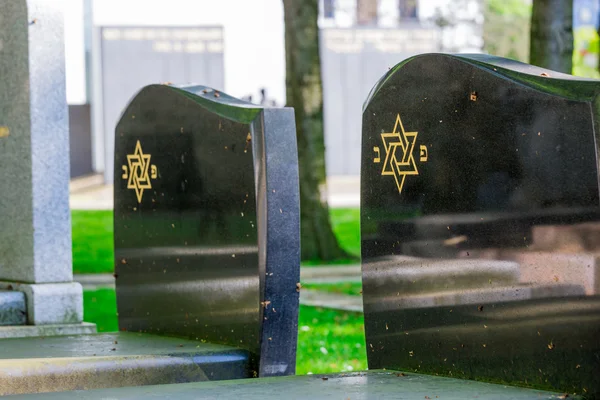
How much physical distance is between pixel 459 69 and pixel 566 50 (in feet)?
26.8

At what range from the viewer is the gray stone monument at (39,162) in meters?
6.54

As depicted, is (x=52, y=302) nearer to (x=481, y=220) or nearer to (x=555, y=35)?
(x=481, y=220)

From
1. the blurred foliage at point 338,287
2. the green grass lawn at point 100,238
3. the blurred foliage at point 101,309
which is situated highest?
the blurred foliage at point 101,309

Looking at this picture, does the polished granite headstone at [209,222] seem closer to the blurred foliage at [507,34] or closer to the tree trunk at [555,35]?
the tree trunk at [555,35]

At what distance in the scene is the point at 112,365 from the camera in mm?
4520

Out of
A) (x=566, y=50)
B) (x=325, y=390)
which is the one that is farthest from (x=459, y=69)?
(x=566, y=50)

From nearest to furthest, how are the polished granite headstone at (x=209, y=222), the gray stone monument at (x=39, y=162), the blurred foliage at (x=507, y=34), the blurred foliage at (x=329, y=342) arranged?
the polished granite headstone at (x=209, y=222) → the gray stone monument at (x=39, y=162) → the blurred foliage at (x=329, y=342) → the blurred foliage at (x=507, y=34)

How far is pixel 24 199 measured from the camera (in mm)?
6625

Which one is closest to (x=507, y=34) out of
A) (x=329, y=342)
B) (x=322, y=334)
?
(x=322, y=334)

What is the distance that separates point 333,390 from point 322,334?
4897 mm

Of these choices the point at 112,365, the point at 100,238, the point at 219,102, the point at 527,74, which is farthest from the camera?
the point at 100,238

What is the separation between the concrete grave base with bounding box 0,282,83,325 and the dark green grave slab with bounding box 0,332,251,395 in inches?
51.9

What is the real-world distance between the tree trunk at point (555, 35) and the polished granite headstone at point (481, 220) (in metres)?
7.66

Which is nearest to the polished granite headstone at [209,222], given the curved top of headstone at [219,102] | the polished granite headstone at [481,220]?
the curved top of headstone at [219,102]
